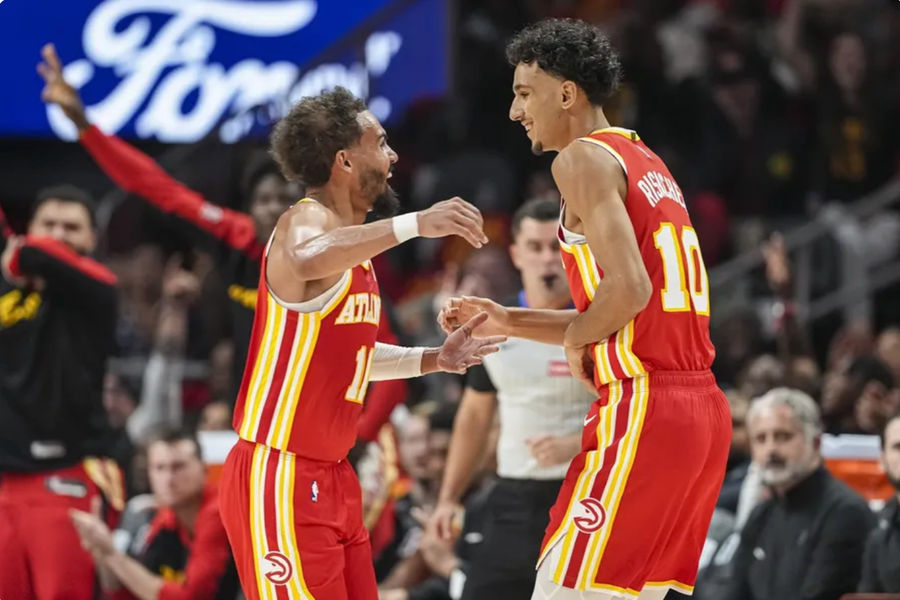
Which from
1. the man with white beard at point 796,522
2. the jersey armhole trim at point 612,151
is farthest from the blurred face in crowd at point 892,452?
the jersey armhole trim at point 612,151

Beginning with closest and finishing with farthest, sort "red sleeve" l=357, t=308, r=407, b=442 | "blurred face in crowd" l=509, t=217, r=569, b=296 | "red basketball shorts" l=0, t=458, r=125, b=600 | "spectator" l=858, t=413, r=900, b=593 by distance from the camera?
"blurred face in crowd" l=509, t=217, r=569, b=296
"spectator" l=858, t=413, r=900, b=593
"red basketball shorts" l=0, t=458, r=125, b=600
"red sleeve" l=357, t=308, r=407, b=442

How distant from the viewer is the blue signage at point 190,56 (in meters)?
11.4

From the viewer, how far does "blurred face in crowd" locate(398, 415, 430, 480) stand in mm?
9219

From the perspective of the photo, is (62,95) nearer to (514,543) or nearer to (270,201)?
(270,201)

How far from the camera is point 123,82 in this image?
39.1ft

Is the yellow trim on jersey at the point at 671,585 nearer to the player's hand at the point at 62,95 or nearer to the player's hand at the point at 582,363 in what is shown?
the player's hand at the point at 582,363

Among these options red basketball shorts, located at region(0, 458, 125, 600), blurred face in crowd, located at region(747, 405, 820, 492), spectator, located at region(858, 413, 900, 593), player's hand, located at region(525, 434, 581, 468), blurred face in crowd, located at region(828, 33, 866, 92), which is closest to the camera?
player's hand, located at region(525, 434, 581, 468)

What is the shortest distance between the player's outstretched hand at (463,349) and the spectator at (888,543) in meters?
2.64

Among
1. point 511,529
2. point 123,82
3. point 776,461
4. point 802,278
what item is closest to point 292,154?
point 511,529

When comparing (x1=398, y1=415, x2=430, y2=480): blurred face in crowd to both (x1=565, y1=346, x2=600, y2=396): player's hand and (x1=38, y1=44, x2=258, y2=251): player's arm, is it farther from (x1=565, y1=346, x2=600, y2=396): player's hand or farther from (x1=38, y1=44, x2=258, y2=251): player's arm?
(x1=565, y1=346, x2=600, y2=396): player's hand

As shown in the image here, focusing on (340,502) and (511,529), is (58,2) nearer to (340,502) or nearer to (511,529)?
(511,529)

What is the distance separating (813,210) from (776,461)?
7263mm

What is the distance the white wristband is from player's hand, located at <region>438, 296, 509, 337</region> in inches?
Result: 19.5

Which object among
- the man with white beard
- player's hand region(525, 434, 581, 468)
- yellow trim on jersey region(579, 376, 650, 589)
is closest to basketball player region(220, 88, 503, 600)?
yellow trim on jersey region(579, 376, 650, 589)
